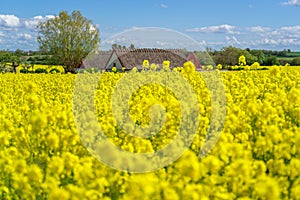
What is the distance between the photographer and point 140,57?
85.3 feet

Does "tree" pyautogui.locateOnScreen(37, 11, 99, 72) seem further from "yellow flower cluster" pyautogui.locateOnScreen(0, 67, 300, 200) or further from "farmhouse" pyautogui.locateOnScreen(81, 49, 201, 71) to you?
"yellow flower cluster" pyautogui.locateOnScreen(0, 67, 300, 200)

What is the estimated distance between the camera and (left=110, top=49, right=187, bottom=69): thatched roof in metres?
23.7

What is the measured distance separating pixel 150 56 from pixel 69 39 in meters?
25.6

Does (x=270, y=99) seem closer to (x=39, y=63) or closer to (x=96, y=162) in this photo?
(x=96, y=162)

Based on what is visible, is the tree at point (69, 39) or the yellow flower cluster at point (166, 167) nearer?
the yellow flower cluster at point (166, 167)

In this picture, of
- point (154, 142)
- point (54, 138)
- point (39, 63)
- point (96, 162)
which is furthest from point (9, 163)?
point (39, 63)

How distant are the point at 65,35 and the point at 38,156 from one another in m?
44.2

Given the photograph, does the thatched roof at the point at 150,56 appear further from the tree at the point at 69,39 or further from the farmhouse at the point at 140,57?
the tree at the point at 69,39

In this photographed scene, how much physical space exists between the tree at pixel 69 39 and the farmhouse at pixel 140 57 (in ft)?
51.8

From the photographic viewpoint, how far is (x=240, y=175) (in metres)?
4.05

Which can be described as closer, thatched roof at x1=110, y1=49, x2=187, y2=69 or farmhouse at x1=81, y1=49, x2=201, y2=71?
farmhouse at x1=81, y1=49, x2=201, y2=71

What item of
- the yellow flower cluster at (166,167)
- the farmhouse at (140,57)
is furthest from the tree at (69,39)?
the yellow flower cluster at (166,167)

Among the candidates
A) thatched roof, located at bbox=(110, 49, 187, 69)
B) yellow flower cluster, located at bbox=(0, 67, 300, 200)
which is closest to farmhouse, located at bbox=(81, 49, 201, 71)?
thatched roof, located at bbox=(110, 49, 187, 69)

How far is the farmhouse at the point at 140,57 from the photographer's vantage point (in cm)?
2287
